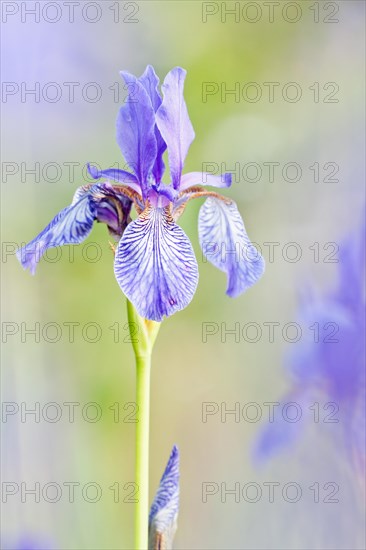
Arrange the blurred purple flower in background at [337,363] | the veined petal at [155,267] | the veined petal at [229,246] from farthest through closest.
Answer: the blurred purple flower in background at [337,363] < the veined petal at [229,246] < the veined petal at [155,267]

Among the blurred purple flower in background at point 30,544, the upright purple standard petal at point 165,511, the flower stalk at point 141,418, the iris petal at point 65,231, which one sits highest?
the iris petal at point 65,231

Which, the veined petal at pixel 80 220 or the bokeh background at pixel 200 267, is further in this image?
the bokeh background at pixel 200 267

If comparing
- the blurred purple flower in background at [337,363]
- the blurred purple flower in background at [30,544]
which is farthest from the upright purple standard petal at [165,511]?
the blurred purple flower in background at [30,544]

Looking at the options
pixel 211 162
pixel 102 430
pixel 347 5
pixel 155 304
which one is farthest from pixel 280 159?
pixel 155 304

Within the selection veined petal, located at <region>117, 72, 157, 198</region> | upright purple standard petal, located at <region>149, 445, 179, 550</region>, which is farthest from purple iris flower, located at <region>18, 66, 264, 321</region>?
upright purple standard petal, located at <region>149, 445, 179, 550</region>

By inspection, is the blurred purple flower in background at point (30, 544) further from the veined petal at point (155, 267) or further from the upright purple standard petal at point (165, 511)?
the veined petal at point (155, 267)

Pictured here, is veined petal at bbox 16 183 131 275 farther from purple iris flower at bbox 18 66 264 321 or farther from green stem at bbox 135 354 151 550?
green stem at bbox 135 354 151 550

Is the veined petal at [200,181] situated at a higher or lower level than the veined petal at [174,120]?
lower
